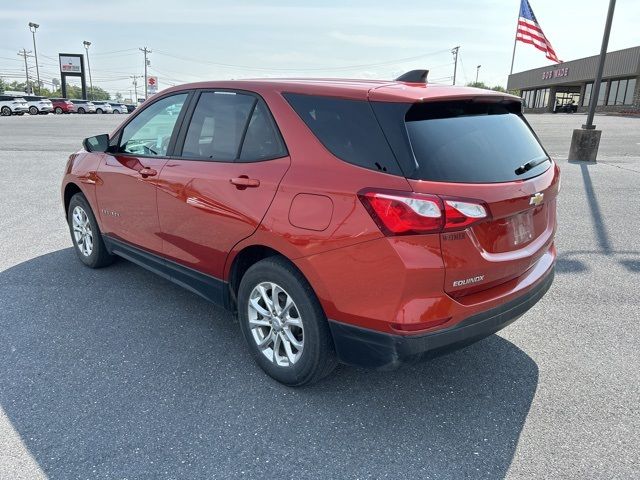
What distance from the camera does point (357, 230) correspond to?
94.7 inches

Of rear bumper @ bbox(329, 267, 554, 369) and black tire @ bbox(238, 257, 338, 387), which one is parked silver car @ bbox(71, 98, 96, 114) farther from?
rear bumper @ bbox(329, 267, 554, 369)

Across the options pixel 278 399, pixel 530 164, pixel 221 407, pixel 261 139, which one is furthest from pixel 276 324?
pixel 530 164

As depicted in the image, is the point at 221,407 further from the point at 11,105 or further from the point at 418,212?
the point at 11,105

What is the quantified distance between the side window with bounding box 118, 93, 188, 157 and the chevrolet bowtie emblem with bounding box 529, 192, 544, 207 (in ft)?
8.08

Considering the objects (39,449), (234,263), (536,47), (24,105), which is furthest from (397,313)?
(24,105)

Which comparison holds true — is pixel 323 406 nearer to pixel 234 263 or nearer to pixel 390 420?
pixel 390 420

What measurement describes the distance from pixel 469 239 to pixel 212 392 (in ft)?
5.55

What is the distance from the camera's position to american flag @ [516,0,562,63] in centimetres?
1767

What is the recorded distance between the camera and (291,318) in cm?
286

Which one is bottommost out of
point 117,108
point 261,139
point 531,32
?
point 117,108

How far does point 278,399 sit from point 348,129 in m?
1.56

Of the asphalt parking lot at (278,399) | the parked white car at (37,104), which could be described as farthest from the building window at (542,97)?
the asphalt parking lot at (278,399)

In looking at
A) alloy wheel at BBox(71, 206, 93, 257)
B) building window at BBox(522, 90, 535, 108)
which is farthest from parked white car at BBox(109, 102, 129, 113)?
alloy wheel at BBox(71, 206, 93, 257)

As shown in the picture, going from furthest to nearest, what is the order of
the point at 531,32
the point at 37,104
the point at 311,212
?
the point at 37,104 < the point at 531,32 < the point at 311,212
